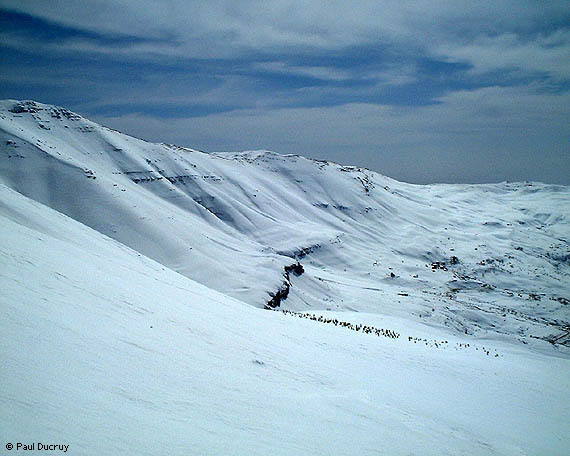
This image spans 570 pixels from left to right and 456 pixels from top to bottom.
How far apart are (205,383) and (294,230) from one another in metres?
44.2

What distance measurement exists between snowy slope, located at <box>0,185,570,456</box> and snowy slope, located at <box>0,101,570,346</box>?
12231 millimetres

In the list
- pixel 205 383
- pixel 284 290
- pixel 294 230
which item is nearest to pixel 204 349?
pixel 205 383

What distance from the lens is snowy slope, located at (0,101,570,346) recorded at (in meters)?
27.2

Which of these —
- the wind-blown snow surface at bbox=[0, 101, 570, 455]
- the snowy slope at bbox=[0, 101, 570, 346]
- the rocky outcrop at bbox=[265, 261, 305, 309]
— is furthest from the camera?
the snowy slope at bbox=[0, 101, 570, 346]

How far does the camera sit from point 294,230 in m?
49.7

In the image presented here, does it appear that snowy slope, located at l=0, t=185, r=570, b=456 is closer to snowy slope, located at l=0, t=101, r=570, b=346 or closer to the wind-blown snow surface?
the wind-blown snow surface

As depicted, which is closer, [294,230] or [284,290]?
[284,290]

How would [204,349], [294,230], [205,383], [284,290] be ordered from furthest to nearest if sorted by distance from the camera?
1. [294,230]
2. [284,290]
3. [204,349]
4. [205,383]

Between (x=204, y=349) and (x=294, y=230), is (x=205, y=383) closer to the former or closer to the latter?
(x=204, y=349)

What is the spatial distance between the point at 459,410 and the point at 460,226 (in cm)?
7457

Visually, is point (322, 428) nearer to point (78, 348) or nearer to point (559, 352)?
point (78, 348)

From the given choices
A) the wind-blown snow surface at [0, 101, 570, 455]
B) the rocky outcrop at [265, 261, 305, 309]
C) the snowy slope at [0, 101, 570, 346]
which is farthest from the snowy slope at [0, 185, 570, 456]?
the snowy slope at [0, 101, 570, 346]

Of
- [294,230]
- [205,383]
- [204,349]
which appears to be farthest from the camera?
[294,230]

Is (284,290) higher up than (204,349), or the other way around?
(284,290)
